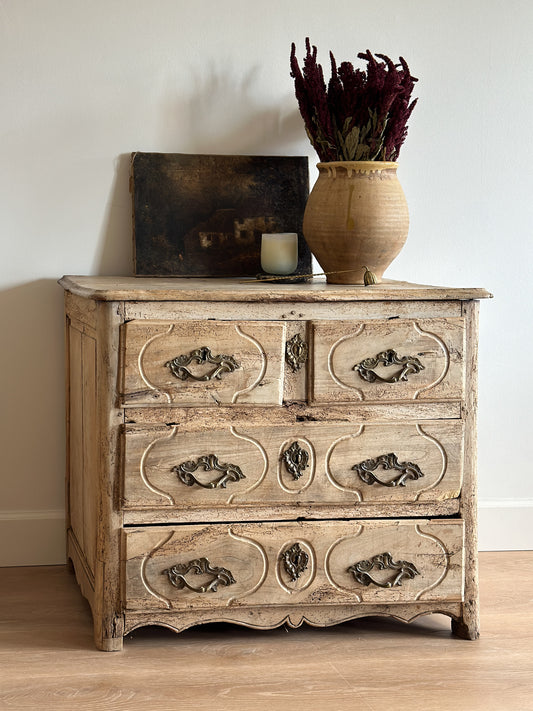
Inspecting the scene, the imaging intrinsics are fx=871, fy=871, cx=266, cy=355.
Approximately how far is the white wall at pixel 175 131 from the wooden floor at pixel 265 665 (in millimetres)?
533

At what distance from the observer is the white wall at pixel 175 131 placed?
2.25m

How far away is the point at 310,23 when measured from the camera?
2326 mm

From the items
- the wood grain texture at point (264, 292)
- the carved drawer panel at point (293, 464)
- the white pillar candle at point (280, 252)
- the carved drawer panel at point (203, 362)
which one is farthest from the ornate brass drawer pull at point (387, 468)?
the white pillar candle at point (280, 252)

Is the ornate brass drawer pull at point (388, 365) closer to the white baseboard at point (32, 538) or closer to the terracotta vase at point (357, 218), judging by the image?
the terracotta vase at point (357, 218)

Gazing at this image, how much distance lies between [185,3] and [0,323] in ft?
3.17

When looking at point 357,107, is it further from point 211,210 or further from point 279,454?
point 279,454

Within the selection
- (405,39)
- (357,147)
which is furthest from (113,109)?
(405,39)

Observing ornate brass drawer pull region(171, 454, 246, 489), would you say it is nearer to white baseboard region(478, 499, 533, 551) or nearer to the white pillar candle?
the white pillar candle

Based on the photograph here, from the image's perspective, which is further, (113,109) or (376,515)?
(113,109)

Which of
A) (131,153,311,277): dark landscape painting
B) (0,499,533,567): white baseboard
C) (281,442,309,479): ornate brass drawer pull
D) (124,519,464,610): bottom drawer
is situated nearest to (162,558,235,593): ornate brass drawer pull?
(124,519,464,610): bottom drawer

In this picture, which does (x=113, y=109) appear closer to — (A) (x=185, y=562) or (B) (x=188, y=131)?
(B) (x=188, y=131)

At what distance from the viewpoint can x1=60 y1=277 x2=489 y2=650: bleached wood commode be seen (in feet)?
5.80

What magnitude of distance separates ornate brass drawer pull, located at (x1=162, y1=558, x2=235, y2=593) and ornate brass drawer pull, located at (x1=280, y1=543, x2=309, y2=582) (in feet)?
0.38

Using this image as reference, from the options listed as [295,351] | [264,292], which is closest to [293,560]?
[295,351]
